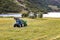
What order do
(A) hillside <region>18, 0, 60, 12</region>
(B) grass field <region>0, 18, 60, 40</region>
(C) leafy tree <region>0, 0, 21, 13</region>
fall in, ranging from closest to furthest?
(B) grass field <region>0, 18, 60, 40</region> → (C) leafy tree <region>0, 0, 21, 13</region> → (A) hillside <region>18, 0, 60, 12</region>


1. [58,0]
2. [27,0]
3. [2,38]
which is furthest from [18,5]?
[2,38]

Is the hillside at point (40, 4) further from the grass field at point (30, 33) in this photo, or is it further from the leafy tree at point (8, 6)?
the grass field at point (30, 33)

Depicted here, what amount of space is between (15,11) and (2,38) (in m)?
65.6

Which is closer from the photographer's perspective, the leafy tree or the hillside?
the leafy tree

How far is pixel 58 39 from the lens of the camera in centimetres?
1364

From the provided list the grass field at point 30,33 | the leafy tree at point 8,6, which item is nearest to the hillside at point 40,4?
→ the leafy tree at point 8,6

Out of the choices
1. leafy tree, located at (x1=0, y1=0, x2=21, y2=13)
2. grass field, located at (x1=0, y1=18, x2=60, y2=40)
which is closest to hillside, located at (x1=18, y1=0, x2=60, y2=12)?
leafy tree, located at (x1=0, y1=0, x2=21, y2=13)

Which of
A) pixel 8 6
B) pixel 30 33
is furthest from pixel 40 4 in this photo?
pixel 30 33

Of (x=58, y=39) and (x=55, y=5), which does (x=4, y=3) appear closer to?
(x=55, y=5)

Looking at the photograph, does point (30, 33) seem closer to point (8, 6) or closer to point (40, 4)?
point (8, 6)

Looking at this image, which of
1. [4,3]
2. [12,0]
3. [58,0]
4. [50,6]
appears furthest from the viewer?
[58,0]

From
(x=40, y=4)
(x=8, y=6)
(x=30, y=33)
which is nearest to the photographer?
(x=30, y=33)

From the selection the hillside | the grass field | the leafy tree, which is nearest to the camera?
the grass field

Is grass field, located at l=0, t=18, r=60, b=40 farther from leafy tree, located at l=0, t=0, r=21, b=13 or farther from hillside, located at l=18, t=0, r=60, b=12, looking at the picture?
hillside, located at l=18, t=0, r=60, b=12
